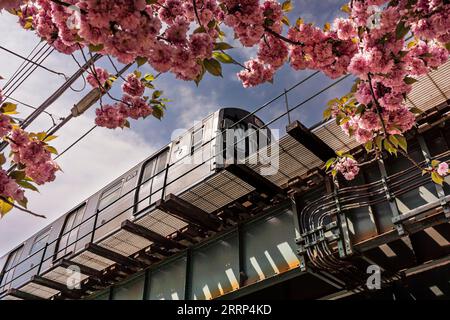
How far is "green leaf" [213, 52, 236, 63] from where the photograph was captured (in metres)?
3.57

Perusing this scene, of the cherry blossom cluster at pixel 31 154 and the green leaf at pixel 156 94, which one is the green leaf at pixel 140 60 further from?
the cherry blossom cluster at pixel 31 154

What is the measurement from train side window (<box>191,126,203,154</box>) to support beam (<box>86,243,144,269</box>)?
349 cm

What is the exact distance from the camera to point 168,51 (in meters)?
3.37

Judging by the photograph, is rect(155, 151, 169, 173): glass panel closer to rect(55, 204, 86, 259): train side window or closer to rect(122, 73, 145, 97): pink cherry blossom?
rect(55, 204, 86, 259): train side window

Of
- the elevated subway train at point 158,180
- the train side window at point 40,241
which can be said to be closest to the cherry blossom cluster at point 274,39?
the elevated subway train at point 158,180

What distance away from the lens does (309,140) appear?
7.60 metres

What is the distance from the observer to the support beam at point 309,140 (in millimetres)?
7301

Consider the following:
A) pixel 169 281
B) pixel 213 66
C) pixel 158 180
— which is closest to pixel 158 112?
pixel 213 66

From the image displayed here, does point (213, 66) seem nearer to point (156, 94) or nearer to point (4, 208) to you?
point (156, 94)

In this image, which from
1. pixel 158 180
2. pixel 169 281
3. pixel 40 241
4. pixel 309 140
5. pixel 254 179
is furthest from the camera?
pixel 40 241

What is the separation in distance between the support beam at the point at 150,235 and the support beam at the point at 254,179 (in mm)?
2946

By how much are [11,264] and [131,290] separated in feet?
32.9

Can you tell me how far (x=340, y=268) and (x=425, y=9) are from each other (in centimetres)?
512
